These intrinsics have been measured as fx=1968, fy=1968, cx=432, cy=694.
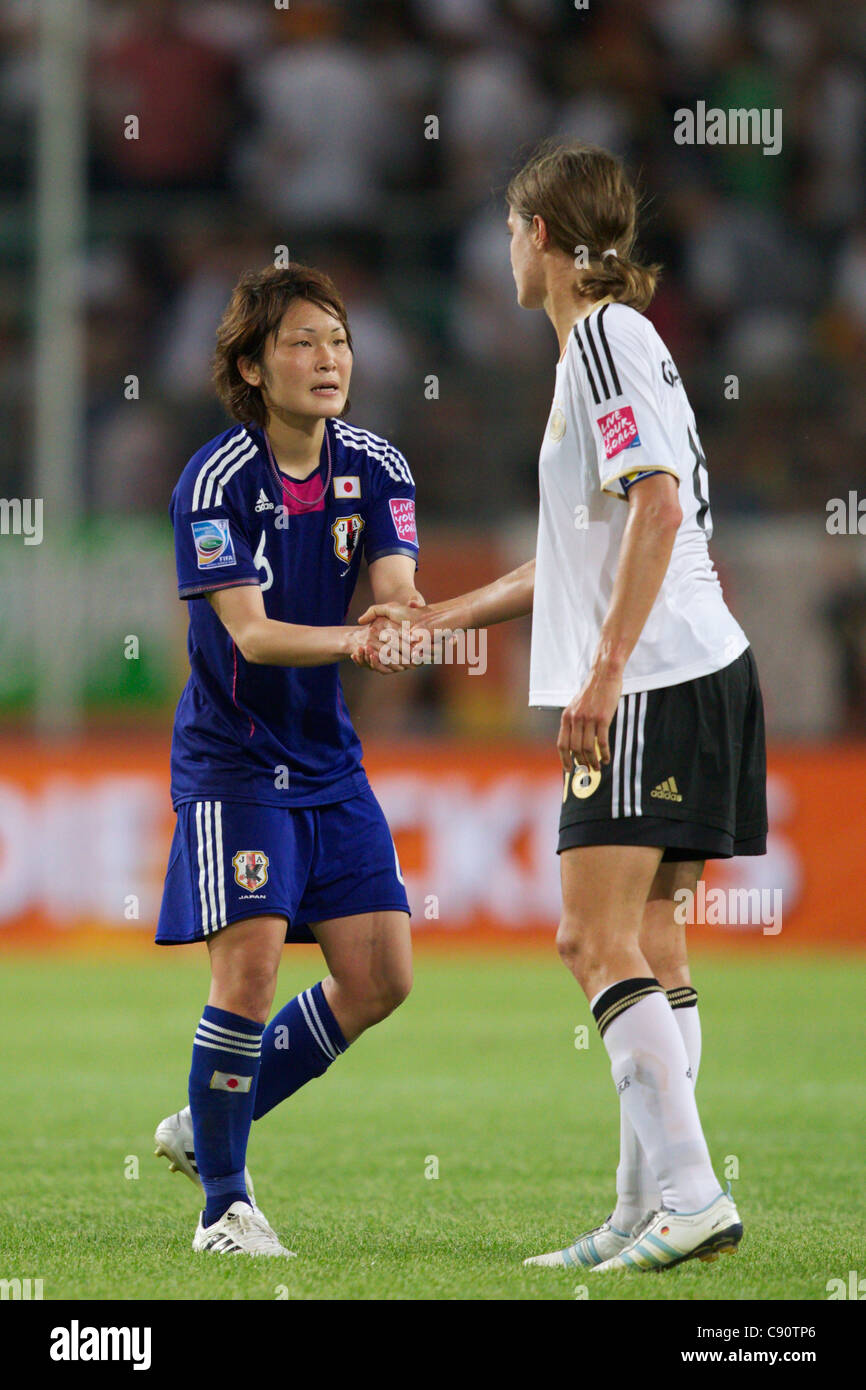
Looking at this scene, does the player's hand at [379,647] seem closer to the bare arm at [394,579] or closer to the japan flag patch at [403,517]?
the bare arm at [394,579]

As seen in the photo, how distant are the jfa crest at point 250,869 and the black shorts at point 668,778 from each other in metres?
0.65

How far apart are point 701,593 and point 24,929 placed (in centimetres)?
779

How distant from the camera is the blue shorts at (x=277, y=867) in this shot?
413cm

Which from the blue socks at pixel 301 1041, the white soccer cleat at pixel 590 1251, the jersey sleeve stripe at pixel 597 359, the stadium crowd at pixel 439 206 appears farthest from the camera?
the stadium crowd at pixel 439 206

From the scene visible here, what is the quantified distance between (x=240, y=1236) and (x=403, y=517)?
5.27 ft

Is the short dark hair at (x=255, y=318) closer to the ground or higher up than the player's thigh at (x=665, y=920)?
higher up

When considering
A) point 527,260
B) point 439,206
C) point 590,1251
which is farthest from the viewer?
point 439,206

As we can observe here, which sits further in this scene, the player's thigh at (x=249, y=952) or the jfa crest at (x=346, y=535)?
the jfa crest at (x=346, y=535)

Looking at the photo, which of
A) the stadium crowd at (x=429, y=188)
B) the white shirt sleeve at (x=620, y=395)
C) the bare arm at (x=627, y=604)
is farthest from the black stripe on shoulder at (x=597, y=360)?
the stadium crowd at (x=429, y=188)

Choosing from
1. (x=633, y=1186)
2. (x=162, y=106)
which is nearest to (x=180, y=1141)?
(x=633, y=1186)

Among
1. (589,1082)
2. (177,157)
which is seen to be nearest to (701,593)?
(589,1082)

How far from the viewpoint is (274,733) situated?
4.32m

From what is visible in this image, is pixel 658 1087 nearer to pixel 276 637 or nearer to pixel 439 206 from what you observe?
pixel 276 637

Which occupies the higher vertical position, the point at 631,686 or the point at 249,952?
the point at 631,686
